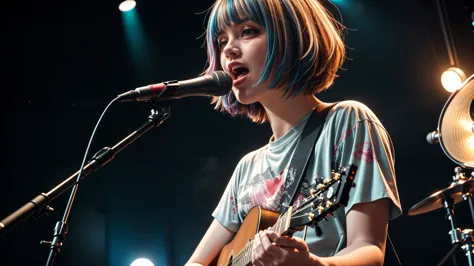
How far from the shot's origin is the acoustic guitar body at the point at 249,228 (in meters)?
1.64

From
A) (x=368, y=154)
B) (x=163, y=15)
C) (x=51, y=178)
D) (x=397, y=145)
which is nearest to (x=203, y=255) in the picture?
(x=368, y=154)

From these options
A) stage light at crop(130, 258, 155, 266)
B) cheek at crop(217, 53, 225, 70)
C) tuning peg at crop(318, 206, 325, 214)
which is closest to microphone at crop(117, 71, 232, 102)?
cheek at crop(217, 53, 225, 70)

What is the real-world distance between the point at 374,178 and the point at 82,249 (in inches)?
166

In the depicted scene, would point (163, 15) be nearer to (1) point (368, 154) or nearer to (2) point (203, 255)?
(2) point (203, 255)

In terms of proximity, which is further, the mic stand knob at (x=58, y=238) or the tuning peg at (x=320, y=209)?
the mic stand knob at (x=58, y=238)

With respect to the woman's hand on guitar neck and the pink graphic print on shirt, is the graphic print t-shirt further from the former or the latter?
the woman's hand on guitar neck

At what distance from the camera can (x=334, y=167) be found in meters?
1.69

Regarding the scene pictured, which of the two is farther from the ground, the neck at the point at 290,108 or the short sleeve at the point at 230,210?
the neck at the point at 290,108

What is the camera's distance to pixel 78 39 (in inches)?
168

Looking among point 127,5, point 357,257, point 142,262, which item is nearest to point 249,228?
point 357,257

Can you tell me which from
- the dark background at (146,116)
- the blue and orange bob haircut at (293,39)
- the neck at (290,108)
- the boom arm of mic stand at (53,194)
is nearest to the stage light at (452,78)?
the dark background at (146,116)

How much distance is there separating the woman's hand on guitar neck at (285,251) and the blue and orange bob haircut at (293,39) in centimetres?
72

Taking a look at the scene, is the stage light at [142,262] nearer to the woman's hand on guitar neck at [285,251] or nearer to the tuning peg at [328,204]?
the woman's hand on guitar neck at [285,251]

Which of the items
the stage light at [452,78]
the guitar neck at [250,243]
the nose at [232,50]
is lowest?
the guitar neck at [250,243]
